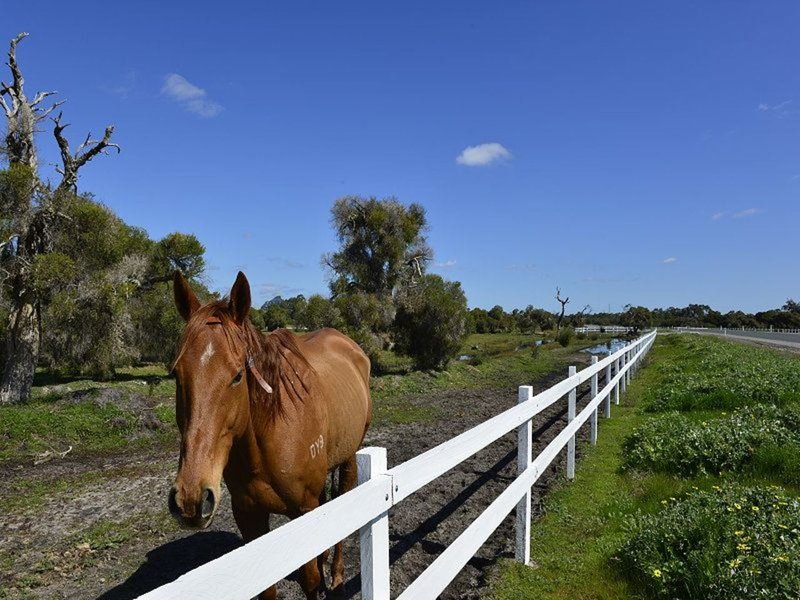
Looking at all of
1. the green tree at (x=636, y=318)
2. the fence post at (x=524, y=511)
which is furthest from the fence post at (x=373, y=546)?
the green tree at (x=636, y=318)

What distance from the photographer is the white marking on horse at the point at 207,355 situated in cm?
252

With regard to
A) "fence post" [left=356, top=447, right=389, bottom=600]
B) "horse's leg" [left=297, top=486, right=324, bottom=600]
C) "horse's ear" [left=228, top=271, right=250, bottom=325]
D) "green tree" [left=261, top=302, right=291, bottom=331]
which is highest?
"green tree" [left=261, top=302, right=291, bottom=331]

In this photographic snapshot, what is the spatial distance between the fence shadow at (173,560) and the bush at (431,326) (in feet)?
61.1

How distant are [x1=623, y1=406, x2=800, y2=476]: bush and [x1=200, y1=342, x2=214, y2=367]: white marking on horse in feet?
19.2

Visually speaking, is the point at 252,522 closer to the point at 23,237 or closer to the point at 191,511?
the point at 191,511

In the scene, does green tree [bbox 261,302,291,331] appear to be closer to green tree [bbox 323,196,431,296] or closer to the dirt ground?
green tree [bbox 323,196,431,296]

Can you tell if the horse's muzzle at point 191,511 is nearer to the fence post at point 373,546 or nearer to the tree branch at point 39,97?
the fence post at point 373,546

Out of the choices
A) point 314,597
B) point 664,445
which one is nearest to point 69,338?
point 314,597

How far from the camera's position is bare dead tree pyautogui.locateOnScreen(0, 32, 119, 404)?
12.2 meters

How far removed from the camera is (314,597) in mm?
3506

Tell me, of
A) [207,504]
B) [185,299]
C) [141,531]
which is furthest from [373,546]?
[141,531]

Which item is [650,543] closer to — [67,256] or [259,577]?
[259,577]

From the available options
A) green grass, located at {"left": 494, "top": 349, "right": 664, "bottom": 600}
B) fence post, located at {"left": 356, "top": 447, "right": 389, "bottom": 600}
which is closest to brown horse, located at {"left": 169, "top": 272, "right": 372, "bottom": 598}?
fence post, located at {"left": 356, "top": 447, "right": 389, "bottom": 600}

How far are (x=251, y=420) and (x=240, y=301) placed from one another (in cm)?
72
